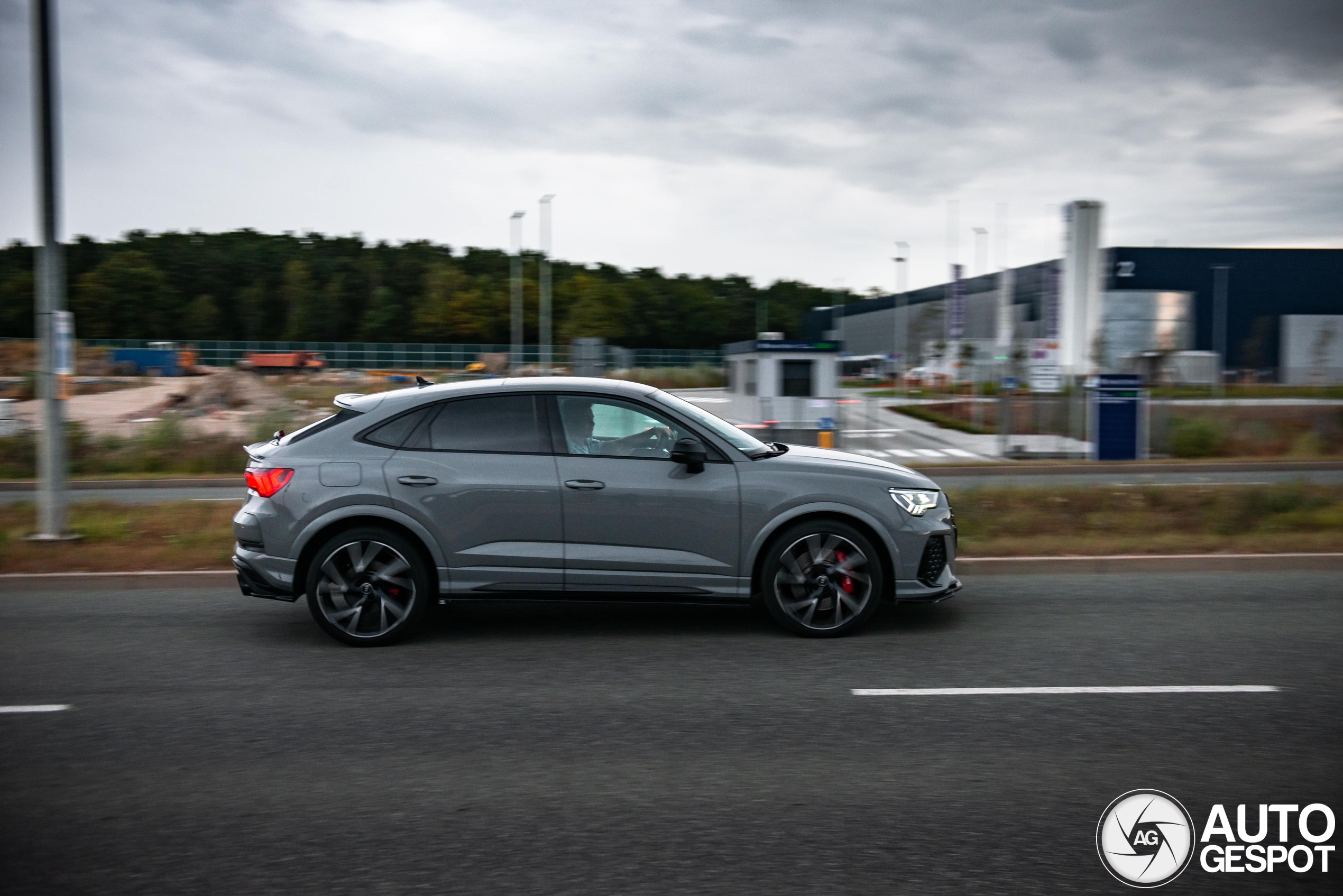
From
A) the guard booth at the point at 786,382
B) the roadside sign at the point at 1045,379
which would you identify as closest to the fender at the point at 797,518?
the guard booth at the point at 786,382

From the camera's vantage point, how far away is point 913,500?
23.4 feet

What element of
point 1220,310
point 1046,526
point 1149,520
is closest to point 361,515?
point 1046,526

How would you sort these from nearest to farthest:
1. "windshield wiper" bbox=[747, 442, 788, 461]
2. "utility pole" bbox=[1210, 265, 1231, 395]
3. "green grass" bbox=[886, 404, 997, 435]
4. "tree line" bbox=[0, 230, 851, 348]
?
"windshield wiper" bbox=[747, 442, 788, 461], "green grass" bbox=[886, 404, 997, 435], "utility pole" bbox=[1210, 265, 1231, 395], "tree line" bbox=[0, 230, 851, 348]

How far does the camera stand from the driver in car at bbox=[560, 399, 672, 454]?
7.08 m

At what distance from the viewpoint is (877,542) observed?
712cm

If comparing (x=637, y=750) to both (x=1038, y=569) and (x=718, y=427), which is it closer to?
(x=718, y=427)

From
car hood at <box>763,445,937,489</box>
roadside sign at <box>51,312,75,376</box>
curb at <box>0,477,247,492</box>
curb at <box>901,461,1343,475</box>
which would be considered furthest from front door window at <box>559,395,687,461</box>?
curb at <box>901,461,1343,475</box>

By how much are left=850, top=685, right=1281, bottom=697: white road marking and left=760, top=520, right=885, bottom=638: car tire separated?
111 cm

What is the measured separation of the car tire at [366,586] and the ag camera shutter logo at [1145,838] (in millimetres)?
4299

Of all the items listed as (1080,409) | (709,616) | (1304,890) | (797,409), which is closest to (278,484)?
(709,616)

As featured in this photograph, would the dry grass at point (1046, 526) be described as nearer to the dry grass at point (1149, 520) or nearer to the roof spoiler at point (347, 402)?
the dry grass at point (1149, 520)

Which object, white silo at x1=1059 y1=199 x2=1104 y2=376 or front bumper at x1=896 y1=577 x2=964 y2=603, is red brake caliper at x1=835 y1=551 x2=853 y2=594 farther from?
white silo at x1=1059 y1=199 x2=1104 y2=376

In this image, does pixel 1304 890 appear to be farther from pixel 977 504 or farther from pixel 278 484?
pixel 977 504

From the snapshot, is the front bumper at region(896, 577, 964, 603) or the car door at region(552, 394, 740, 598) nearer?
the car door at region(552, 394, 740, 598)
